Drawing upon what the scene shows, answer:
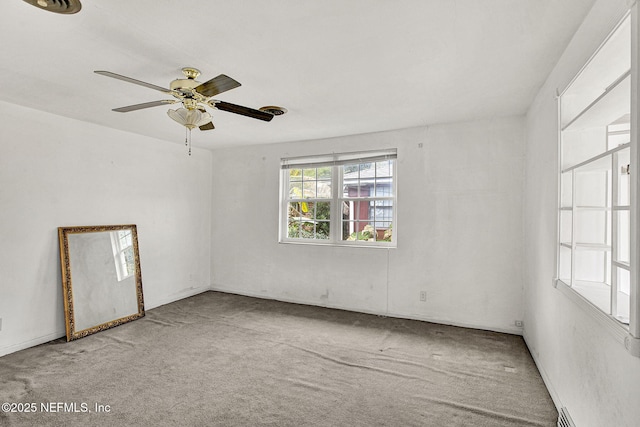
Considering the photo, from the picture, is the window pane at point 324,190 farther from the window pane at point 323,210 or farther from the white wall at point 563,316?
the white wall at point 563,316

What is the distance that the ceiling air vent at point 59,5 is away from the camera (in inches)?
62.7

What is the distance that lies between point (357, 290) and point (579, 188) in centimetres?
289

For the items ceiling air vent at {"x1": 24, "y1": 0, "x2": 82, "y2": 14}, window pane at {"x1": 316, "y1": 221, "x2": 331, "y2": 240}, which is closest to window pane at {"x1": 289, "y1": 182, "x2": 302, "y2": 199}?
window pane at {"x1": 316, "y1": 221, "x2": 331, "y2": 240}

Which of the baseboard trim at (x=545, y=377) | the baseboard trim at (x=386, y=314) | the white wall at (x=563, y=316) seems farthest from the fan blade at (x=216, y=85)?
the baseboard trim at (x=386, y=314)

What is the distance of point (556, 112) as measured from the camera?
231 cm

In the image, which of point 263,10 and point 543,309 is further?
point 543,309

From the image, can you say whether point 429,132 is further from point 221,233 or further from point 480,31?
point 221,233

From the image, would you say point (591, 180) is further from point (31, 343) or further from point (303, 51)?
point (31, 343)

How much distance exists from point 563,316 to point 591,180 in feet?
3.02

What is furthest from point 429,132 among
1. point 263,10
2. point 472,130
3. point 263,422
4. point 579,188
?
point 263,422

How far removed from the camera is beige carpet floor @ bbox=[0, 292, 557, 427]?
2199 mm

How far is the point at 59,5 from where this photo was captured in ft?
5.37

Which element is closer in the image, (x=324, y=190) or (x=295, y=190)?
(x=324, y=190)

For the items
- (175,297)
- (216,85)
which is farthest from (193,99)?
(175,297)
